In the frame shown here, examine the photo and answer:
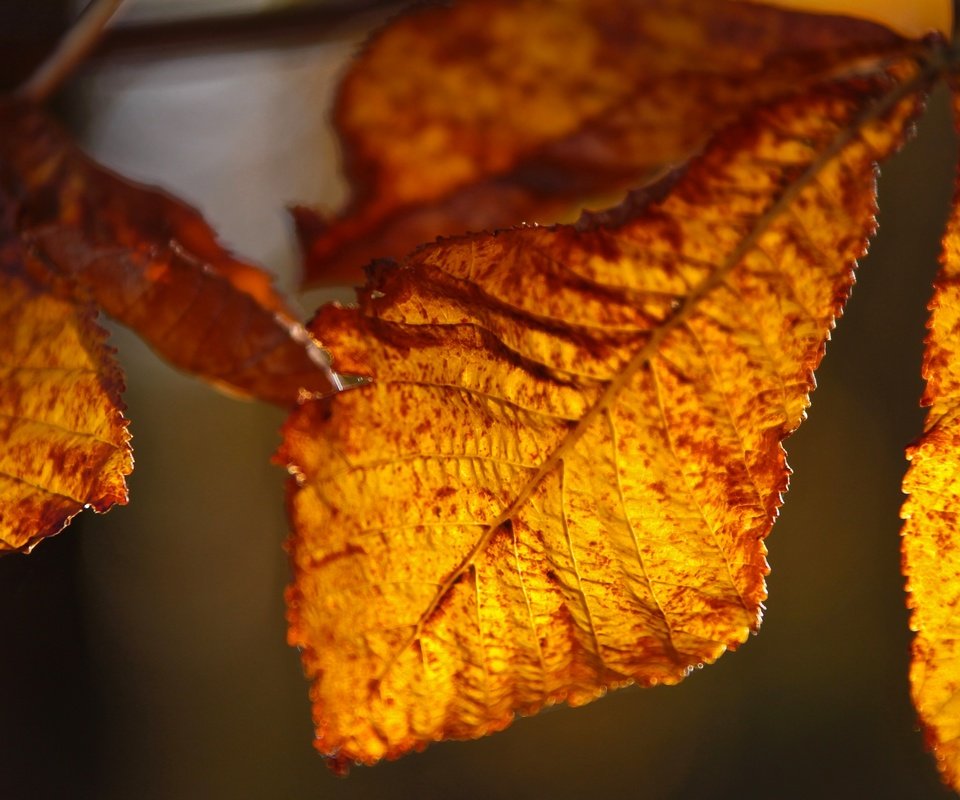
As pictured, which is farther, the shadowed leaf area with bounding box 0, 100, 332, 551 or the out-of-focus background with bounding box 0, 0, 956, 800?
the out-of-focus background with bounding box 0, 0, 956, 800

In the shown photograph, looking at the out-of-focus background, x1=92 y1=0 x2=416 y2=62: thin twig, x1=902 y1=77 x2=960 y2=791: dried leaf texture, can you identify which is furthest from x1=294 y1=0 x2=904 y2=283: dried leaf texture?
the out-of-focus background

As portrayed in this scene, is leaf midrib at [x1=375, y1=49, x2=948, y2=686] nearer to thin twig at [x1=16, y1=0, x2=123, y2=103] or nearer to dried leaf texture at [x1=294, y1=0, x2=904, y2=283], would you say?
dried leaf texture at [x1=294, y1=0, x2=904, y2=283]

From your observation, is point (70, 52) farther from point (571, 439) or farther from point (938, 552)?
point (938, 552)

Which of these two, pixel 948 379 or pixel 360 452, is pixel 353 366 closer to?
pixel 360 452

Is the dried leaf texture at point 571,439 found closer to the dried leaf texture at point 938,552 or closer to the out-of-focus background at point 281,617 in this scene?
the dried leaf texture at point 938,552

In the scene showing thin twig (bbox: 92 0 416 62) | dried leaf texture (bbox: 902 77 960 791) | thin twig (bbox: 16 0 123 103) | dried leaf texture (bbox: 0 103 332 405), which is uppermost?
thin twig (bbox: 92 0 416 62)

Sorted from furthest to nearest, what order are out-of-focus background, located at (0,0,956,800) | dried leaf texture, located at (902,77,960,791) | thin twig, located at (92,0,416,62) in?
out-of-focus background, located at (0,0,956,800) → thin twig, located at (92,0,416,62) → dried leaf texture, located at (902,77,960,791)

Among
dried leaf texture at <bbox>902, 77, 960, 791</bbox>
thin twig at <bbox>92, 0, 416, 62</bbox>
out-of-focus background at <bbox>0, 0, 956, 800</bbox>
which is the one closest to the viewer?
dried leaf texture at <bbox>902, 77, 960, 791</bbox>

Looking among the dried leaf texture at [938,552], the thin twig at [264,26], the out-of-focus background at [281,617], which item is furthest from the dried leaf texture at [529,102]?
the out-of-focus background at [281,617]
